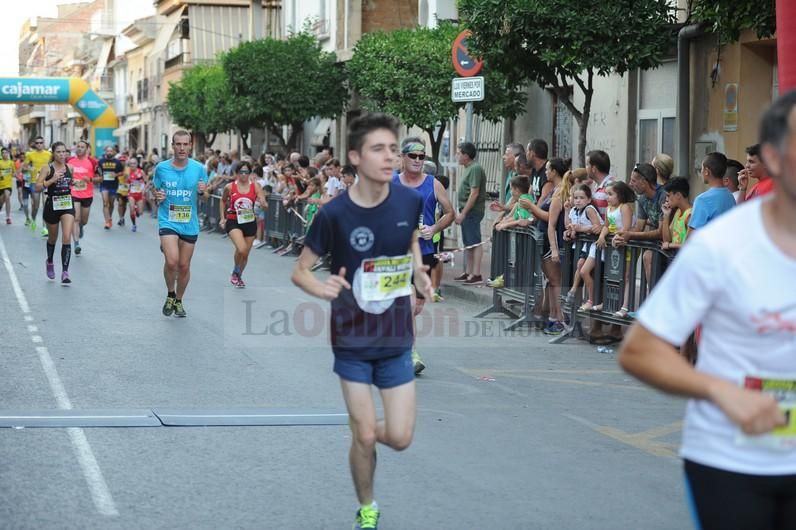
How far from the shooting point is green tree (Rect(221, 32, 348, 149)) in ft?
108

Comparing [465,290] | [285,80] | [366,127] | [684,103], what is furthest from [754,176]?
[285,80]

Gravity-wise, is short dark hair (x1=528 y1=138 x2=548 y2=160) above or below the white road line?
above

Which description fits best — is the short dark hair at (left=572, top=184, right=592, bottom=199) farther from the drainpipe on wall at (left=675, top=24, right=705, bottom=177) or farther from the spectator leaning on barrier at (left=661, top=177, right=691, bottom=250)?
the drainpipe on wall at (left=675, top=24, right=705, bottom=177)

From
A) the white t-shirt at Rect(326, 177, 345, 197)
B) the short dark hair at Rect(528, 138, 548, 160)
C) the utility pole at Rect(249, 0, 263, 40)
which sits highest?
the utility pole at Rect(249, 0, 263, 40)

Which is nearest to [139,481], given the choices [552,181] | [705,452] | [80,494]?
[80,494]

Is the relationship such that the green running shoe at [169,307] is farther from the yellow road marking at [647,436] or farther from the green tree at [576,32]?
the yellow road marking at [647,436]

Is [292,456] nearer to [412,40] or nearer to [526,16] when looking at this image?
[526,16]

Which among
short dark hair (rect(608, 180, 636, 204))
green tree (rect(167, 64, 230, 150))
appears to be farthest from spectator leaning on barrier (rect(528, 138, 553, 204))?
green tree (rect(167, 64, 230, 150))

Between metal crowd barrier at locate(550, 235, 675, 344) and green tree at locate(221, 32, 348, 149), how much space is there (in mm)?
20906

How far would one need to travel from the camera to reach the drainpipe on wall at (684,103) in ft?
59.3

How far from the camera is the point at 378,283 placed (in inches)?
225

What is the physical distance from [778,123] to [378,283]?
283 centimetres

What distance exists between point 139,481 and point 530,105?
1903 centimetres

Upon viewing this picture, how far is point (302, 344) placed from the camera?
1225cm
